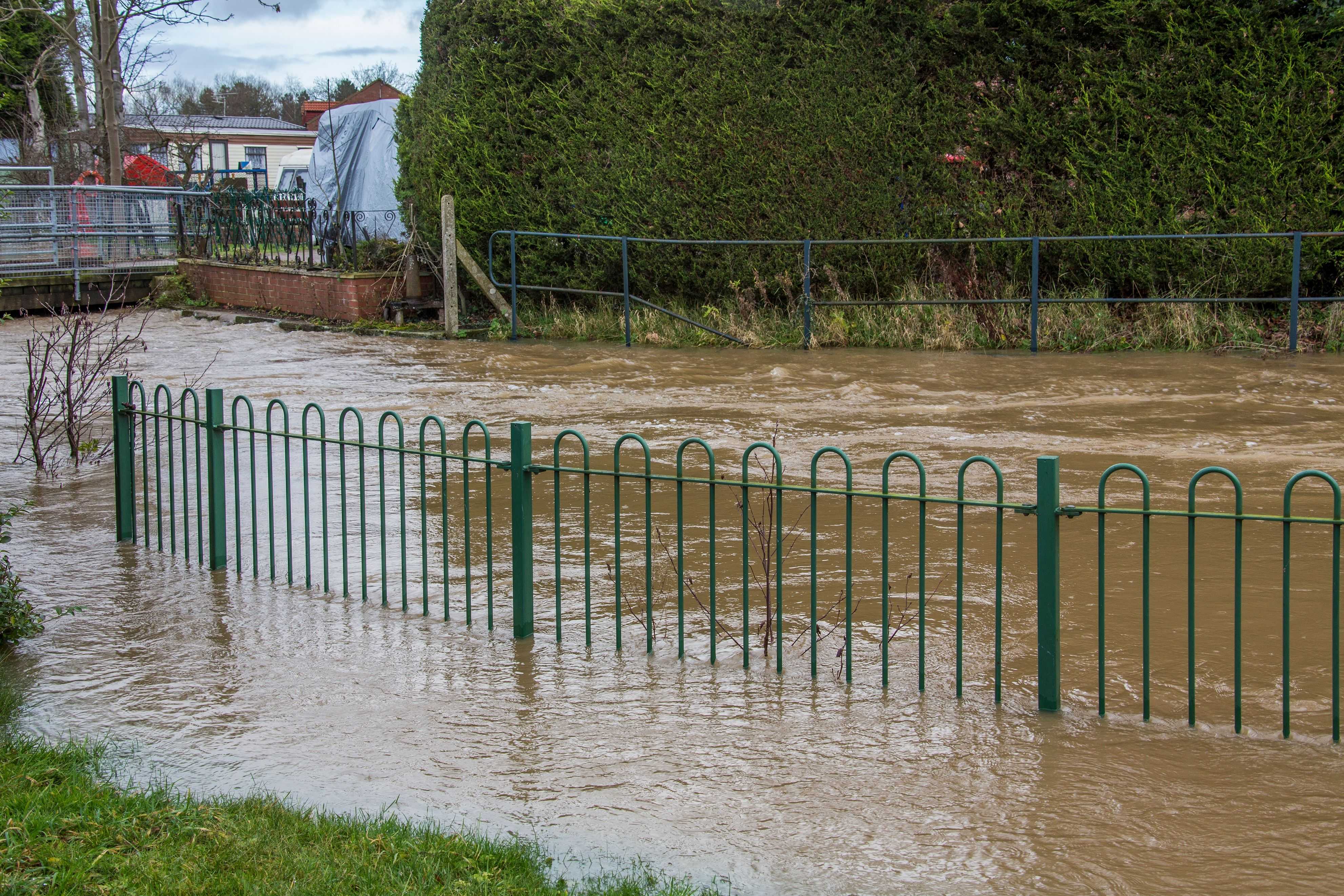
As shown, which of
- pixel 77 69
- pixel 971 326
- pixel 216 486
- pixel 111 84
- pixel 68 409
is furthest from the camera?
pixel 77 69

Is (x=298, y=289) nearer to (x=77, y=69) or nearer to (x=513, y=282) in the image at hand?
(x=513, y=282)

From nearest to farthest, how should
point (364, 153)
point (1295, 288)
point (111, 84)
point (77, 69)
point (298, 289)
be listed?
point (1295, 288) < point (298, 289) < point (111, 84) < point (364, 153) < point (77, 69)

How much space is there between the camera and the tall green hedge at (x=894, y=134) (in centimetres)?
1398

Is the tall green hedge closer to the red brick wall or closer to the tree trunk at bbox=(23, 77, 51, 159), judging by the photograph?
the red brick wall

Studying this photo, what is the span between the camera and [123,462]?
7.93 meters

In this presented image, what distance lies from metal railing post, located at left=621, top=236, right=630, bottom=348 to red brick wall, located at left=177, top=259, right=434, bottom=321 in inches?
139

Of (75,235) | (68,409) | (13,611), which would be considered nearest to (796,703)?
(13,611)

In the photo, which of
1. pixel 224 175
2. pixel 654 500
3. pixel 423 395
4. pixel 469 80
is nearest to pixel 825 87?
pixel 469 80

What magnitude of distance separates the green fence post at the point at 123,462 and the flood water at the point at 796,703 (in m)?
0.14

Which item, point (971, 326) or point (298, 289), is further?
point (298, 289)

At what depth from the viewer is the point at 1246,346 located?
14133mm

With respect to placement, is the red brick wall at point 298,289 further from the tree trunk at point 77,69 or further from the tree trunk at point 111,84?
the tree trunk at point 77,69

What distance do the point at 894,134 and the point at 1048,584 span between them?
11463mm

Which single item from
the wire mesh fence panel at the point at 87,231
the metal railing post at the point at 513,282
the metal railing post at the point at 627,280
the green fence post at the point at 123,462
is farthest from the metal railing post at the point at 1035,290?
the wire mesh fence panel at the point at 87,231
